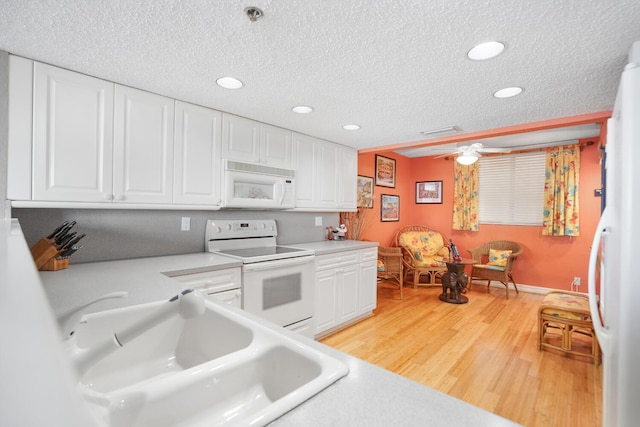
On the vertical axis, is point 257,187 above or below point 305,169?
below

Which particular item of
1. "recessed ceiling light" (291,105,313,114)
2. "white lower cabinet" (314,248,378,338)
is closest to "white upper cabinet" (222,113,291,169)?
"recessed ceiling light" (291,105,313,114)

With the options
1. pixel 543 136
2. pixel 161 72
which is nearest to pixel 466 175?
pixel 543 136

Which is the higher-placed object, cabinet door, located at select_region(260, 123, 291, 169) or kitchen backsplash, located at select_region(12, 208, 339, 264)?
cabinet door, located at select_region(260, 123, 291, 169)

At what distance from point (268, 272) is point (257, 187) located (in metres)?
0.81

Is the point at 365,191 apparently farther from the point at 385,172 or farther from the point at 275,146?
the point at 275,146

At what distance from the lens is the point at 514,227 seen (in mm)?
4996

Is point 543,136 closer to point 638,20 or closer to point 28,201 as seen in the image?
point 638,20

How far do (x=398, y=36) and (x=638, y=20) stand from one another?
1024 mm

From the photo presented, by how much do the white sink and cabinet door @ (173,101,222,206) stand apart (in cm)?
132

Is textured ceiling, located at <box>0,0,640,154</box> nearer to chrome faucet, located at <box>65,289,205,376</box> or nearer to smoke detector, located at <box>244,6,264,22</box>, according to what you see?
smoke detector, located at <box>244,6,264,22</box>

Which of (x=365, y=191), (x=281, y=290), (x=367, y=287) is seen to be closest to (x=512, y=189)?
(x=365, y=191)

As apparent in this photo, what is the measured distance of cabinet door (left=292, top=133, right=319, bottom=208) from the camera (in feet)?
10.7

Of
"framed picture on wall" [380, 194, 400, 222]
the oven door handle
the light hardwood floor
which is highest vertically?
"framed picture on wall" [380, 194, 400, 222]

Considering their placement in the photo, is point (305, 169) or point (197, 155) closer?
point (197, 155)
